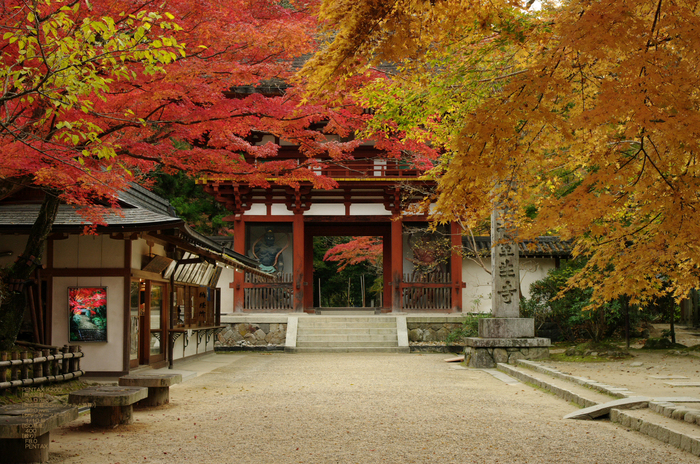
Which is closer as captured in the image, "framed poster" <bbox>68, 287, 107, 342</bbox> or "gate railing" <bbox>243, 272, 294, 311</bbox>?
"framed poster" <bbox>68, 287, 107, 342</bbox>

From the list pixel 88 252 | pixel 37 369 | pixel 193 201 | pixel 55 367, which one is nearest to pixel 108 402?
pixel 37 369

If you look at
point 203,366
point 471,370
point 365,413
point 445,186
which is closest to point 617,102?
point 445,186

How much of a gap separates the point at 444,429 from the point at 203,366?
815 centimetres

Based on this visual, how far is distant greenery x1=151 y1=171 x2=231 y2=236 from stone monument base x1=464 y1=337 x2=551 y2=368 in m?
14.7

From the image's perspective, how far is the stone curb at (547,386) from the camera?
7373 millimetres

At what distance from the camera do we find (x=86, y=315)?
10.2 metres

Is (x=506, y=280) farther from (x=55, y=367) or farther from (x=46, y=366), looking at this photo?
(x=46, y=366)

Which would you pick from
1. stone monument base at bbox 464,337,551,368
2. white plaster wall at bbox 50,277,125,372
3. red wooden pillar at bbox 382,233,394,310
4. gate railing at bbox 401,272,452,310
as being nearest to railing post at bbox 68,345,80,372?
white plaster wall at bbox 50,277,125,372

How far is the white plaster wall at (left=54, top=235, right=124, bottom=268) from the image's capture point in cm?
1027

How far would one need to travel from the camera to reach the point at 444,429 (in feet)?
19.9

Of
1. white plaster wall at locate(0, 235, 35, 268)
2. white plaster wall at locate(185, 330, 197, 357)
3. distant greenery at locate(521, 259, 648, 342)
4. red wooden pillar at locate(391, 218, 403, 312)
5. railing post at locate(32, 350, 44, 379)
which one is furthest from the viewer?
red wooden pillar at locate(391, 218, 403, 312)

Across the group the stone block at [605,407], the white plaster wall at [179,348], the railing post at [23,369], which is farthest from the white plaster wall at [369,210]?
the stone block at [605,407]

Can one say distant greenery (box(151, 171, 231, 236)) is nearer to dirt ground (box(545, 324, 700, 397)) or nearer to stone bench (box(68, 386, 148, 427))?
dirt ground (box(545, 324, 700, 397))

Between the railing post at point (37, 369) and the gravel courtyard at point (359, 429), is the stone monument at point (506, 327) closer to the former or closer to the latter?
the gravel courtyard at point (359, 429)
